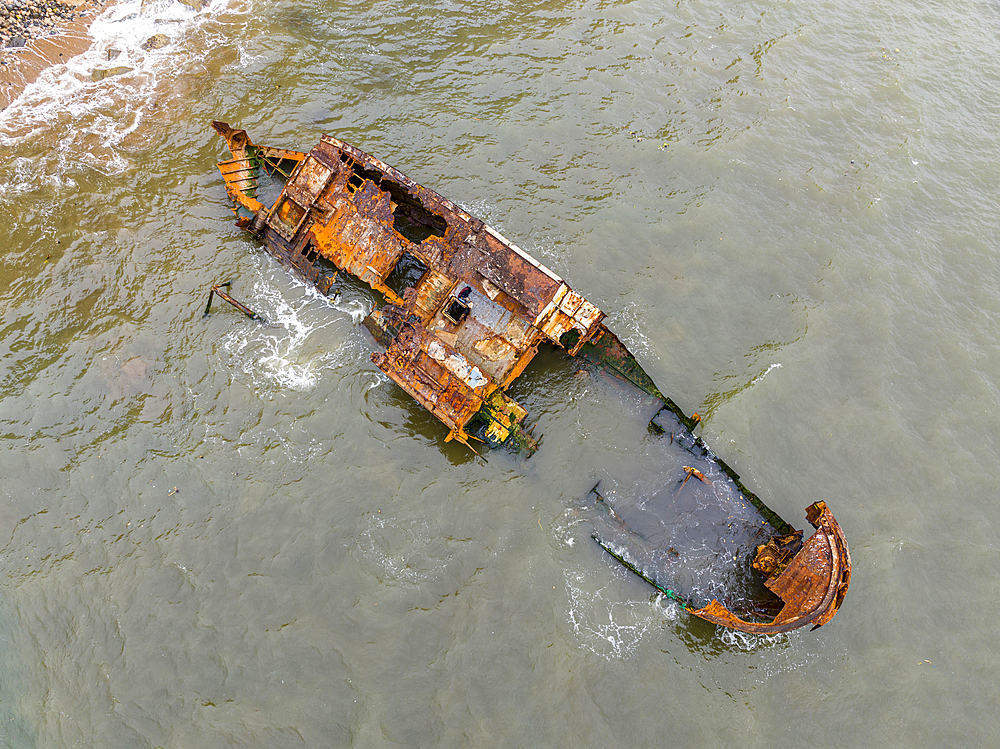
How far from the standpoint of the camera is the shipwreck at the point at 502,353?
1337 centimetres

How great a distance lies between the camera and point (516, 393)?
15.9 meters

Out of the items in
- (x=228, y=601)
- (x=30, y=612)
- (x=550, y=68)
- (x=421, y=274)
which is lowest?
(x=30, y=612)

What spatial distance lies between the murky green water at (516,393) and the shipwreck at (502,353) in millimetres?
1027

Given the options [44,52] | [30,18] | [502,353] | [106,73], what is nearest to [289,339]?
[502,353]

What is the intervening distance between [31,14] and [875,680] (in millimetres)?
35926

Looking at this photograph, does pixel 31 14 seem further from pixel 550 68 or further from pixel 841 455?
pixel 841 455

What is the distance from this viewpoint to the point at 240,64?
2038cm

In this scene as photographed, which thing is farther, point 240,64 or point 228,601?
point 240,64

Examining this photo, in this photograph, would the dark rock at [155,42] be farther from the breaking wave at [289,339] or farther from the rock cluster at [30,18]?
the breaking wave at [289,339]

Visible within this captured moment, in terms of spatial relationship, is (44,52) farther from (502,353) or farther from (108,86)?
(502,353)

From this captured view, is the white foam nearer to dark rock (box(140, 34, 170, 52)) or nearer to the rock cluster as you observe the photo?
dark rock (box(140, 34, 170, 52))

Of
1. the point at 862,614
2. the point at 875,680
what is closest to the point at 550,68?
the point at 862,614

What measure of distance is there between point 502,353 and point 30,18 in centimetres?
2320

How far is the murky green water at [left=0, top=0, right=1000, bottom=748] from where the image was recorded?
13.0 meters
